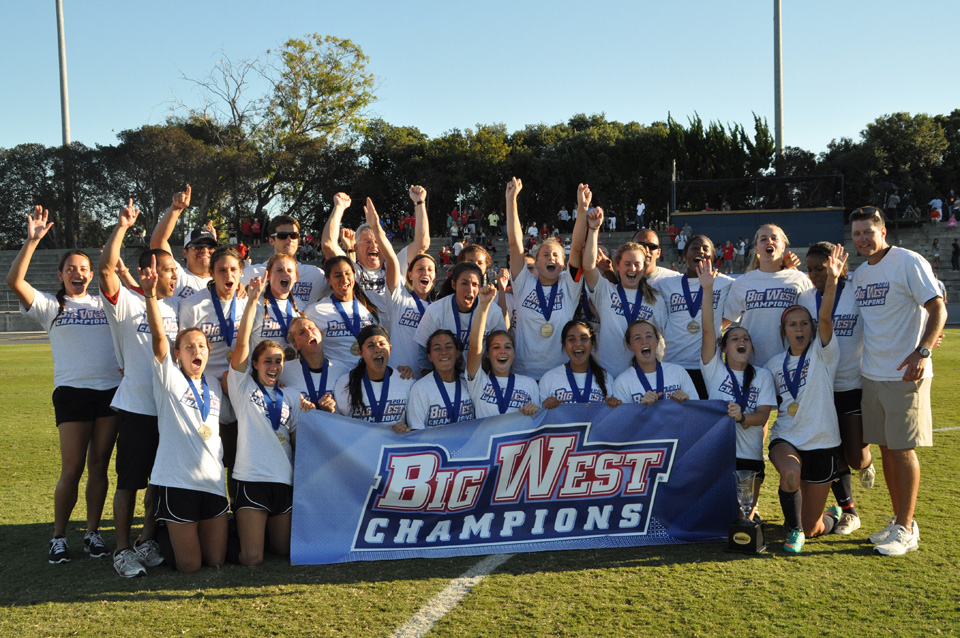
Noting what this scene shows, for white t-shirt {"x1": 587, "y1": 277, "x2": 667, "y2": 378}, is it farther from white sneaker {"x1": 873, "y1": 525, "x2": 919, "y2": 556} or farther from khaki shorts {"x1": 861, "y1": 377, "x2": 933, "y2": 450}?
white sneaker {"x1": 873, "y1": 525, "x2": 919, "y2": 556}

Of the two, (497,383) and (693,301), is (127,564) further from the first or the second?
(693,301)

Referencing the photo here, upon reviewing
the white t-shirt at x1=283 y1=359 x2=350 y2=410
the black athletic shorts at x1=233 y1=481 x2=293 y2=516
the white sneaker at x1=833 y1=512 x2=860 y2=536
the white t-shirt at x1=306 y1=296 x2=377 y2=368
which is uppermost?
the white t-shirt at x1=306 y1=296 x2=377 y2=368

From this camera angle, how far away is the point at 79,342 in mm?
4922

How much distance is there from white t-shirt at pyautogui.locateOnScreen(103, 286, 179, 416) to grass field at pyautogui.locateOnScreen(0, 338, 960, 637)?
40.9 inches

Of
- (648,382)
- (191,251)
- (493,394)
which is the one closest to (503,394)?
(493,394)

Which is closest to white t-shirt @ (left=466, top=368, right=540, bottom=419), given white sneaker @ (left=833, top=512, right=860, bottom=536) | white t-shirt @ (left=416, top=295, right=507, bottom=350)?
white t-shirt @ (left=416, top=295, right=507, bottom=350)

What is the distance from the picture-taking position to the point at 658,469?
16.4ft

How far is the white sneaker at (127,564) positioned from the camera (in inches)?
176

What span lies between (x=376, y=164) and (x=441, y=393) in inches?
1842

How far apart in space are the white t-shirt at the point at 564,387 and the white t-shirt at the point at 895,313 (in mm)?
1766

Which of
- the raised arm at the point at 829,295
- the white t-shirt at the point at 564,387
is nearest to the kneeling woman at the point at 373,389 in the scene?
the white t-shirt at the point at 564,387

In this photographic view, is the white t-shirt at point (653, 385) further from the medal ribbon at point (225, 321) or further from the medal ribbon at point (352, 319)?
the medal ribbon at point (225, 321)

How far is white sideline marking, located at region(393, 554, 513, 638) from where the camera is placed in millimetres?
3637

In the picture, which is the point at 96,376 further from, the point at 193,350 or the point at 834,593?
the point at 834,593
